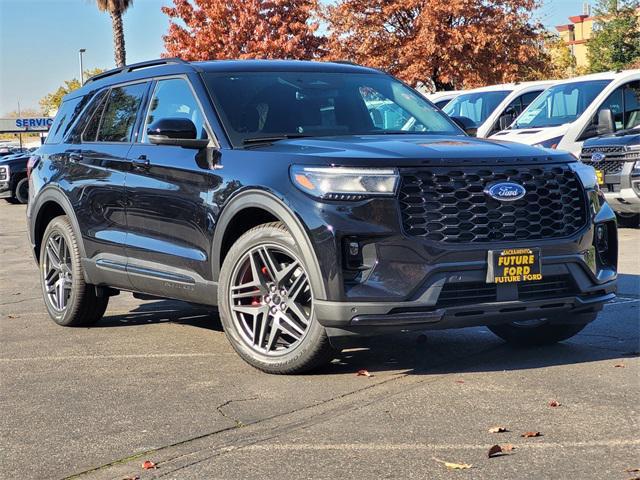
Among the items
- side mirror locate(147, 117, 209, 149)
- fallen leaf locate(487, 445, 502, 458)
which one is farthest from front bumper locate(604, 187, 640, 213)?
fallen leaf locate(487, 445, 502, 458)

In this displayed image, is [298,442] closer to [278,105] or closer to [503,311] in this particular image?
[503,311]

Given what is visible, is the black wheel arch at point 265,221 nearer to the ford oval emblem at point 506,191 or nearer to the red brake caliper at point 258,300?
the red brake caliper at point 258,300

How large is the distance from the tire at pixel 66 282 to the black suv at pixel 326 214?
0.22m

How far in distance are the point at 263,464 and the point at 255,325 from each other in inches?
69.8

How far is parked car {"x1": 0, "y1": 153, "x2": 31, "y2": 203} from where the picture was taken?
27562 mm

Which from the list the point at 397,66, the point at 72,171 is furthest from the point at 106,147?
the point at 397,66

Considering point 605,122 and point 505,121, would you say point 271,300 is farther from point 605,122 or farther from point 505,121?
point 505,121

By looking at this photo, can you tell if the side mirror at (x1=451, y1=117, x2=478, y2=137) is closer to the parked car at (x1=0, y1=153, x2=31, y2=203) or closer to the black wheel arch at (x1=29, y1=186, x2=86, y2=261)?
the black wheel arch at (x1=29, y1=186, x2=86, y2=261)

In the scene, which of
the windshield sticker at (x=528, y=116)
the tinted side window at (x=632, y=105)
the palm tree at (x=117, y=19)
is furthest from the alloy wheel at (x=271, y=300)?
the palm tree at (x=117, y=19)

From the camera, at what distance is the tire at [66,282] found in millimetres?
7910

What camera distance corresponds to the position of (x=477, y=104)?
19.3 meters

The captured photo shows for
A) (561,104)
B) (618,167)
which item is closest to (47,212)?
(618,167)

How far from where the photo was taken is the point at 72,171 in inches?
316

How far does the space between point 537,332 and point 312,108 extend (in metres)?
2.02
